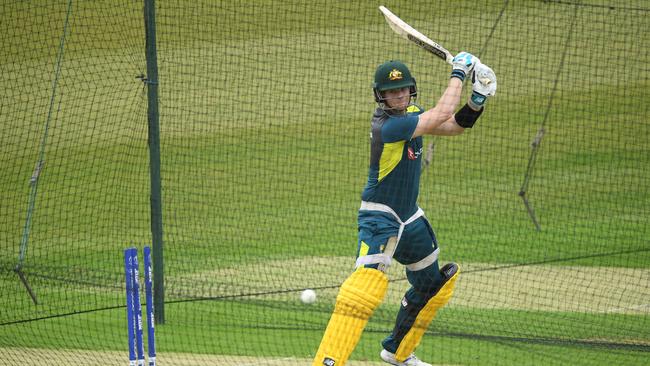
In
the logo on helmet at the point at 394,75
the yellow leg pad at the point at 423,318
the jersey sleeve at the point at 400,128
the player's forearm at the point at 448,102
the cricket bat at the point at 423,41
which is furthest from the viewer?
the yellow leg pad at the point at 423,318

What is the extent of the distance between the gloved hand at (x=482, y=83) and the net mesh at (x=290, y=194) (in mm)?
2705

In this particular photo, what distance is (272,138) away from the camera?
1938 centimetres

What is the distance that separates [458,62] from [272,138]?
12370 millimetres

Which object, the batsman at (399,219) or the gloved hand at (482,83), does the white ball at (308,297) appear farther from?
the gloved hand at (482,83)

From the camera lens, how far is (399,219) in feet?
24.6

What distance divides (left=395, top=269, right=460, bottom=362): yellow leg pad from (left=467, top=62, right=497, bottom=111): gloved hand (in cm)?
152

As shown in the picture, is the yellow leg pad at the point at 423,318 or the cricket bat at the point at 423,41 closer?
the cricket bat at the point at 423,41

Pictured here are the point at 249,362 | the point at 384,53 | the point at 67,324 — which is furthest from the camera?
the point at 384,53

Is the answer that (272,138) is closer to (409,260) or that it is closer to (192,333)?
(192,333)

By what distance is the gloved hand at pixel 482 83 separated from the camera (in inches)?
278

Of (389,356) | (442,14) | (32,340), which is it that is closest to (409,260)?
(389,356)

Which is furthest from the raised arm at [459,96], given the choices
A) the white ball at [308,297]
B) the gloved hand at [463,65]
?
the white ball at [308,297]

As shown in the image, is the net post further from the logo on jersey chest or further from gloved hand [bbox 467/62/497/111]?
gloved hand [bbox 467/62/497/111]

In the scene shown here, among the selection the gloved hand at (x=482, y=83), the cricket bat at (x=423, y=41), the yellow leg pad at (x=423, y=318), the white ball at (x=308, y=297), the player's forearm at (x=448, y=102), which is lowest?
the white ball at (x=308, y=297)
